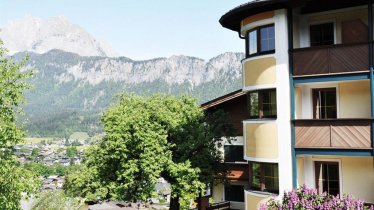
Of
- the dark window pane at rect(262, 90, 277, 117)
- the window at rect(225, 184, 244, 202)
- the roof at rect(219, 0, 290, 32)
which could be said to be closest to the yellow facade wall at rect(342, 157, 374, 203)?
the dark window pane at rect(262, 90, 277, 117)

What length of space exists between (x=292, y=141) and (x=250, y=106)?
267cm

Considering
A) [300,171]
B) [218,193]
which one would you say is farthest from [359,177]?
[218,193]

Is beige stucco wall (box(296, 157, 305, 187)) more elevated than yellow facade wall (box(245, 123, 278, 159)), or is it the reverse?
yellow facade wall (box(245, 123, 278, 159))

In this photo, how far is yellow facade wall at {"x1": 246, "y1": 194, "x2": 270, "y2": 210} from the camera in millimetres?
17942

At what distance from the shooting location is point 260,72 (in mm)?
18328

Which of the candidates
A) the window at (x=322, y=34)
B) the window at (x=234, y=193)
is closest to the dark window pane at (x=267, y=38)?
the window at (x=322, y=34)

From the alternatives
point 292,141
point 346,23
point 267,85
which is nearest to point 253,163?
point 292,141

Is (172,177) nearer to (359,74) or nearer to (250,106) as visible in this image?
(250,106)

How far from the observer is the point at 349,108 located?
699 inches

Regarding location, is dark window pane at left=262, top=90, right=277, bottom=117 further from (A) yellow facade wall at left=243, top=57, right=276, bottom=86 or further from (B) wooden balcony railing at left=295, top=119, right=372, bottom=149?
(B) wooden balcony railing at left=295, top=119, right=372, bottom=149

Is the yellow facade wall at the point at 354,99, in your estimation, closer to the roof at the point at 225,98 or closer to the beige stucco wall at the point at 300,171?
the beige stucco wall at the point at 300,171

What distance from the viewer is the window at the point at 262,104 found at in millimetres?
18172

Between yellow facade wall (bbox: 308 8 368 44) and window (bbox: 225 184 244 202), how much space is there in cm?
1310

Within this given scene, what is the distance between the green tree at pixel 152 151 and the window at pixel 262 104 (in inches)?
243
